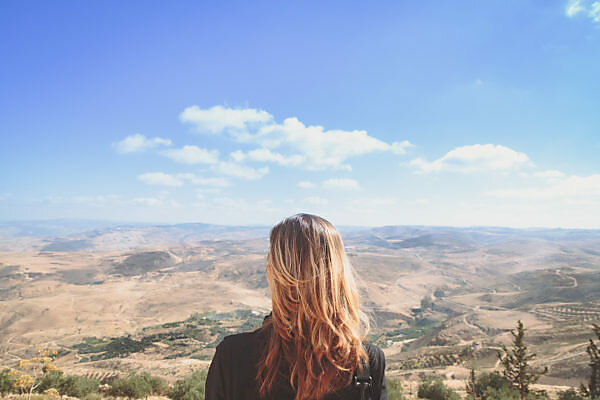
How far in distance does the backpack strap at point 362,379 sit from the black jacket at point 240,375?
2 cm

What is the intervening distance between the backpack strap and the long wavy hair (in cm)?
3

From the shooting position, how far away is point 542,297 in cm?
5369

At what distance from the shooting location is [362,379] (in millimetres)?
1463

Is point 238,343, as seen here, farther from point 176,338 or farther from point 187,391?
point 176,338

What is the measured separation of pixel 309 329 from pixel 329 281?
0.26m

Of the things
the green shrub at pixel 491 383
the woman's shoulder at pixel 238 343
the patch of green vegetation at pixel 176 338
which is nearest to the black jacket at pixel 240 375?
the woman's shoulder at pixel 238 343

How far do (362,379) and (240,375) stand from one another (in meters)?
0.62

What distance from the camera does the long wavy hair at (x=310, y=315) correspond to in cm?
139

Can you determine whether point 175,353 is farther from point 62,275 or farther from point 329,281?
point 62,275

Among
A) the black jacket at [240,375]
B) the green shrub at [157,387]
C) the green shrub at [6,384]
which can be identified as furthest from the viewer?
the green shrub at [157,387]

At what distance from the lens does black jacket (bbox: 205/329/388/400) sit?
138 centimetres

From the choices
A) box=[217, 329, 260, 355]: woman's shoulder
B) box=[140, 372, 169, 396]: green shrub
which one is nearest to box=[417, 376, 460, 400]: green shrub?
box=[140, 372, 169, 396]: green shrub

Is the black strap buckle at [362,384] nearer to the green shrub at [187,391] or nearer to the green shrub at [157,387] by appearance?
the green shrub at [187,391]

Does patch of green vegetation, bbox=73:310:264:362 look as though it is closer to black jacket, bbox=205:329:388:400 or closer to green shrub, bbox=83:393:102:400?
green shrub, bbox=83:393:102:400
